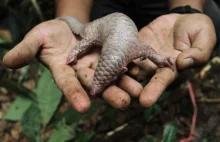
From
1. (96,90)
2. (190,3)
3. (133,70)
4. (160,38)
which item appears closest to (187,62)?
(133,70)

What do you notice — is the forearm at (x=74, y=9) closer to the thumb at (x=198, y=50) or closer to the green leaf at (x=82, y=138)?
the green leaf at (x=82, y=138)

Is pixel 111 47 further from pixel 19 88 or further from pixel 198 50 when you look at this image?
pixel 19 88

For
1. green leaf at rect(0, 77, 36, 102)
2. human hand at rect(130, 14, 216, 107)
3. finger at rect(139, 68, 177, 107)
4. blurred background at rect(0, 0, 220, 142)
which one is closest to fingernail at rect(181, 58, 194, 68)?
human hand at rect(130, 14, 216, 107)

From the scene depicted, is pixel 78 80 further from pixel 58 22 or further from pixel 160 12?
pixel 160 12

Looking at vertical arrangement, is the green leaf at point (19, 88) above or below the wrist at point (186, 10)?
below

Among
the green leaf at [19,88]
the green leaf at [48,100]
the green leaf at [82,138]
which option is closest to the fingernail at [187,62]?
the green leaf at [82,138]

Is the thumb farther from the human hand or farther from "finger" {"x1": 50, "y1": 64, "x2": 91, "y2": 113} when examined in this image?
"finger" {"x1": 50, "y1": 64, "x2": 91, "y2": 113}

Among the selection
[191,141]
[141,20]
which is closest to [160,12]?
[141,20]
